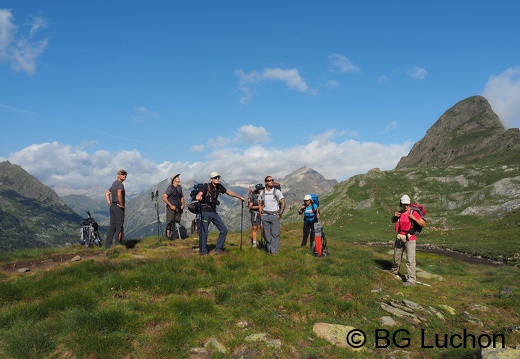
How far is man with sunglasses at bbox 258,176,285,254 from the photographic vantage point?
1722 cm

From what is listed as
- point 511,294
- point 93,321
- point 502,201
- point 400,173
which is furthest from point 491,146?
point 93,321

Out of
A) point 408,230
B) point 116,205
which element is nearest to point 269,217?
point 408,230

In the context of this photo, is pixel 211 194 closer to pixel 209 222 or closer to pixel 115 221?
pixel 209 222

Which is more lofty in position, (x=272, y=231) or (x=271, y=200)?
(x=271, y=200)

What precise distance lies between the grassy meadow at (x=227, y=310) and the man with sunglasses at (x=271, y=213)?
1552 mm

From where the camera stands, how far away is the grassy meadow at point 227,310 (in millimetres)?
7969

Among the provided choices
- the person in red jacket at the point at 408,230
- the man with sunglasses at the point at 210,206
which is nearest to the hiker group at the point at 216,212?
the man with sunglasses at the point at 210,206

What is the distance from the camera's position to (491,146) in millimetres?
183500

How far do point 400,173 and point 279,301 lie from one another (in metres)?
133

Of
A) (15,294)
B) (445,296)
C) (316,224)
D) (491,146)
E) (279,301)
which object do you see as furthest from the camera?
(491,146)

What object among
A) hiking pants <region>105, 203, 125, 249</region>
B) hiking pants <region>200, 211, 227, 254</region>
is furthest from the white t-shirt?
hiking pants <region>105, 203, 125, 249</region>

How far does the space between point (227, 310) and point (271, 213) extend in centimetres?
775

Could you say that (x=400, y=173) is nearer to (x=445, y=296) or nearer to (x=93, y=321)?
(x=445, y=296)

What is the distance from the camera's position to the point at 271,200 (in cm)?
1752
